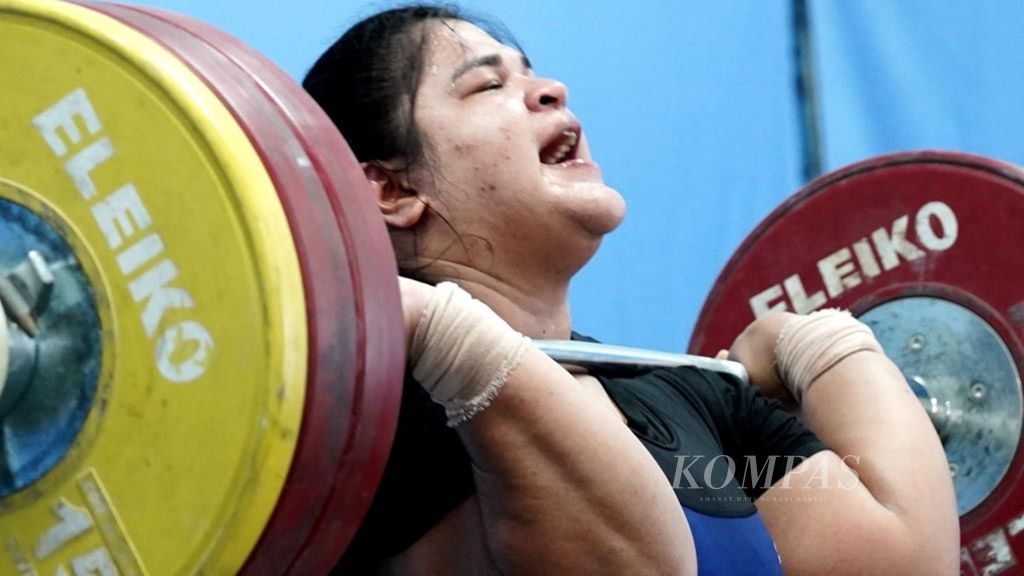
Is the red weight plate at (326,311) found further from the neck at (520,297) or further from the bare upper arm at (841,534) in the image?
the bare upper arm at (841,534)

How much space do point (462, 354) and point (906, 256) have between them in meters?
0.79

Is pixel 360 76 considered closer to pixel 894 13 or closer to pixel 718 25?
pixel 718 25

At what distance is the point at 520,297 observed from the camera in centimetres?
124

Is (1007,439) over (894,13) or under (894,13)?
under

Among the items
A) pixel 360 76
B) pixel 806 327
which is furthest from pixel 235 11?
pixel 806 327

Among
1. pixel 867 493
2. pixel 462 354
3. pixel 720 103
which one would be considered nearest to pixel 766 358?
pixel 867 493

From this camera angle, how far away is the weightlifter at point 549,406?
37.6 inches

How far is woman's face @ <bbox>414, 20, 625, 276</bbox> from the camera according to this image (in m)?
1.20

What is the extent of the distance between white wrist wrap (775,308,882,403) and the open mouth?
0.84ft

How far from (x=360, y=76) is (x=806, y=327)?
43 cm

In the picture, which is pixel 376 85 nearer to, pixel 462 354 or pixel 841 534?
pixel 462 354

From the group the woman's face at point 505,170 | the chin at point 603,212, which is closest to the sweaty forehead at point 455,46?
the woman's face at point 505,170

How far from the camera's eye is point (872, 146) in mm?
2447

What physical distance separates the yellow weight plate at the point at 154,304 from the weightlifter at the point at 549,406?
5.7 inches
